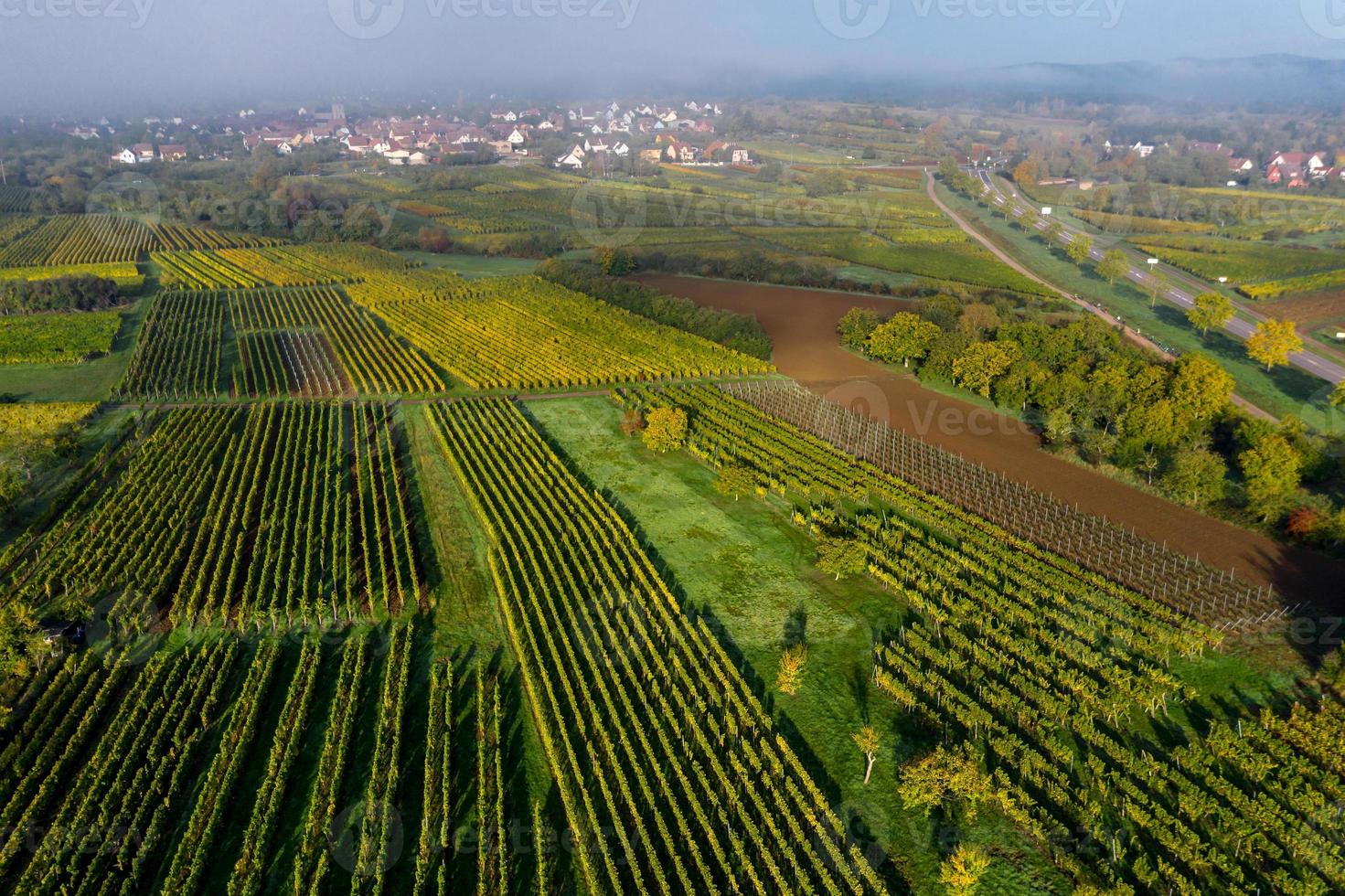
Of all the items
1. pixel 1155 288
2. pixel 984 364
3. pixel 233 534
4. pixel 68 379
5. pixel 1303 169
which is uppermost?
pixel 1303 169

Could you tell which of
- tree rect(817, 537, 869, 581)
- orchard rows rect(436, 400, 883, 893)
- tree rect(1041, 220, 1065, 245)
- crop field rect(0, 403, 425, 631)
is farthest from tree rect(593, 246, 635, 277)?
tree rect(817, 537, 869, 581)

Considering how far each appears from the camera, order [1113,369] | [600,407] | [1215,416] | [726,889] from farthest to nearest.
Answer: [600,407] < [1113,369] < [1215,416] < [726,889]

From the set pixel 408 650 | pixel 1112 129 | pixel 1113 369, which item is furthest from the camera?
pixel 1112 129

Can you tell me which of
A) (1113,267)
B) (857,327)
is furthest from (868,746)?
(1113,267)

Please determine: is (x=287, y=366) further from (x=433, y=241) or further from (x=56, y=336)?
(x=433, y=241)

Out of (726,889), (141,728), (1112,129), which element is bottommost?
(726,889)

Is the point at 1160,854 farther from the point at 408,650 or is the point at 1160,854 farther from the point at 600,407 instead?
the point at 600,407

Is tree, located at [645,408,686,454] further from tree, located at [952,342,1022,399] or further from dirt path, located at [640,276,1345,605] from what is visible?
tree, located at [952,342,1022,399]

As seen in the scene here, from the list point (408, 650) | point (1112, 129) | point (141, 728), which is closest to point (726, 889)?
point (408, 650)
